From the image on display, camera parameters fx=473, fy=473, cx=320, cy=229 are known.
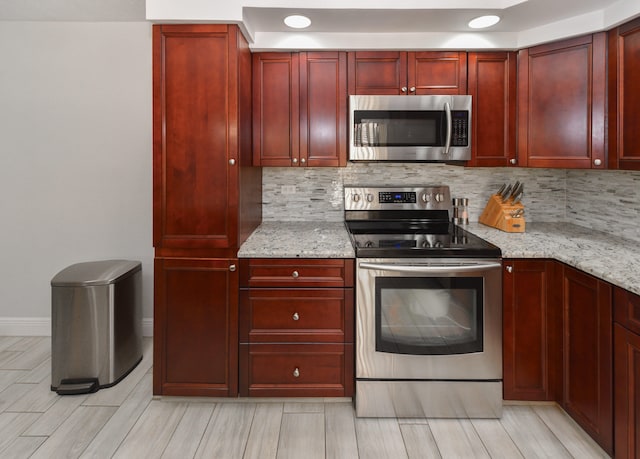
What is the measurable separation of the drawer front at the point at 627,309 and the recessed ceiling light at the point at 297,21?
2.09m

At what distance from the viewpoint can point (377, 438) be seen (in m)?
2.32

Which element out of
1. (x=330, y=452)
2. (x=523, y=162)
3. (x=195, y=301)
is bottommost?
(x=330, y=452)

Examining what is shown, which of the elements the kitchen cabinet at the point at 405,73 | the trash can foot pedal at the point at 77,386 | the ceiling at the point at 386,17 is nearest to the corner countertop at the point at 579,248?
the kitchen cabinet at the point at 405,73

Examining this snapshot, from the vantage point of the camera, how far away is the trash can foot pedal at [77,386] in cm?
276

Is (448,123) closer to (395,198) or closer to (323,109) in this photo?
(395,198)

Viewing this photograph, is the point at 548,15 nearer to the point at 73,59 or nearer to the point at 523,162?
the point at 523,162

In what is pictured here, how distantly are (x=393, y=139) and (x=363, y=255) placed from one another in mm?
872

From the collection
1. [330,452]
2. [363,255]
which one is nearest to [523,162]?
[363,255]

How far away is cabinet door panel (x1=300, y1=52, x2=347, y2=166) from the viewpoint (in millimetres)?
2998

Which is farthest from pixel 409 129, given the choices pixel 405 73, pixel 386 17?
pixel 386 17

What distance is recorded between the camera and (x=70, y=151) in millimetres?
3580

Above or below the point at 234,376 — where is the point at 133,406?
below

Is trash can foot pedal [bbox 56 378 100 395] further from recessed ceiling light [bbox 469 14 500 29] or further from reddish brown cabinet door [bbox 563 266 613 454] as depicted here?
recessed ceiling light [bbox 469 14 500 29]

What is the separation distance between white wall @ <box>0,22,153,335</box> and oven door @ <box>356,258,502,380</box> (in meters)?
1.97
